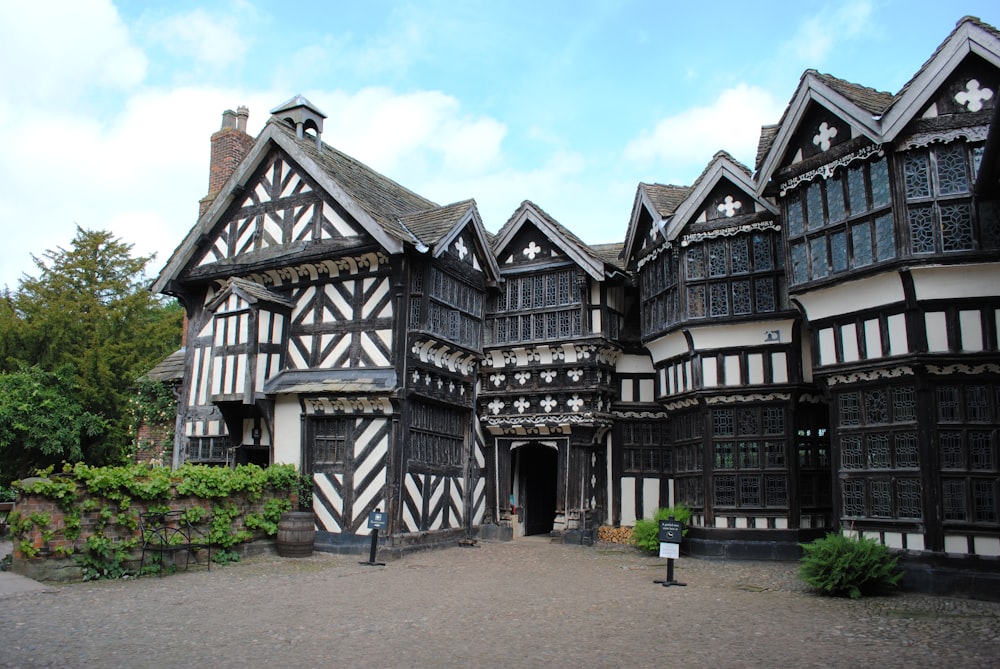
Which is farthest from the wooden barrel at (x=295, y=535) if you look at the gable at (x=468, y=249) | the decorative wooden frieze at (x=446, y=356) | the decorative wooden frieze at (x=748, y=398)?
the decorative wooden frieze at (x=748, y=398)

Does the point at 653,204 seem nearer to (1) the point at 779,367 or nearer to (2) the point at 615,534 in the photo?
(1) the point at 779,367

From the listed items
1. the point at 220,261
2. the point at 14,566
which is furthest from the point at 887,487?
the point at 220,261

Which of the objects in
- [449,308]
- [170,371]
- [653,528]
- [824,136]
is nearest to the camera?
[824,136]

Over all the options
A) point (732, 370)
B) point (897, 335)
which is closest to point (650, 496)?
A: point (732, 370)

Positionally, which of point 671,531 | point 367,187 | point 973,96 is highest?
point 367,187

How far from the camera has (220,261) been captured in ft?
64.0

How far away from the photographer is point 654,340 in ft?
57.6

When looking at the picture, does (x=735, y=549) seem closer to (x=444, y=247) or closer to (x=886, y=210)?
(x=886, y=210)

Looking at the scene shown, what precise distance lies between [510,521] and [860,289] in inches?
421

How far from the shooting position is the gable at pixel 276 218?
694 inches

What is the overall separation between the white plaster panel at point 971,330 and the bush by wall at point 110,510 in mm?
12885

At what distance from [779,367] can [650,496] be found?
5285mm

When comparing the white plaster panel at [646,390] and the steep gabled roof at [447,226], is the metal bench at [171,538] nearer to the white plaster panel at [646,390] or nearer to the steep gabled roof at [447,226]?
the steep gabled roof at [447,226]

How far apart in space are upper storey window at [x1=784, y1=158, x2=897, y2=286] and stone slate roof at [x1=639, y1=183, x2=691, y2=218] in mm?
3325
